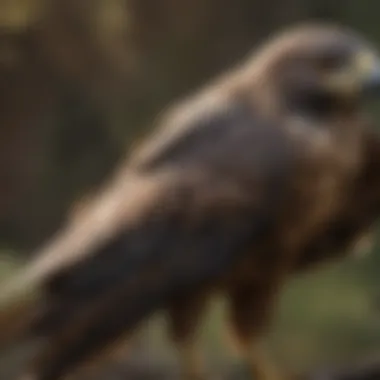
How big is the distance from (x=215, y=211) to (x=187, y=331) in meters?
0.14

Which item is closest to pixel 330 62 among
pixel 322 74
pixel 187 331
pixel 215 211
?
pixel 322 74

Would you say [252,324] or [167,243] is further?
[252,324]

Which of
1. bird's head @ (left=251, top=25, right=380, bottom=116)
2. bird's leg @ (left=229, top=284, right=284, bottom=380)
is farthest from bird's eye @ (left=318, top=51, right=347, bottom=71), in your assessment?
bird's leg @ (left=229, top=284, right=284, bottom=380)

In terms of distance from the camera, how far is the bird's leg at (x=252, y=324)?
1009 millimetres

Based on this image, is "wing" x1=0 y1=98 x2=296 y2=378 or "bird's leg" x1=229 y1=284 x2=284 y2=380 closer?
"wing" x1=0 y1=98 x2=296 y2=378

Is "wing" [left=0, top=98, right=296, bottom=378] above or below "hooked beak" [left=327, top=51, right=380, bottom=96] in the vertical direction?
below

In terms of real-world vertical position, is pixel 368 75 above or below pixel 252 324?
above

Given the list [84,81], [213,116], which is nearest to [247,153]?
[213,116]

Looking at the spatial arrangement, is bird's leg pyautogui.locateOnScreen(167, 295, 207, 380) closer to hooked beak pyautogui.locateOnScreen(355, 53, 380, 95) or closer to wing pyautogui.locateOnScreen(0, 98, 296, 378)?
wing pyautogui.locateOnScreen(0, 98, 296, 378)

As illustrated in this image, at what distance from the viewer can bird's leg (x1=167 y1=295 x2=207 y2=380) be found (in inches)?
37.3

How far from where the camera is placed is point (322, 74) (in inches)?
37.8

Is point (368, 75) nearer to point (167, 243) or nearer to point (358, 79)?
point (358, 79)

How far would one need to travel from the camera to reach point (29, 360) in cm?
96

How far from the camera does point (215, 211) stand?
→ 0.92m
